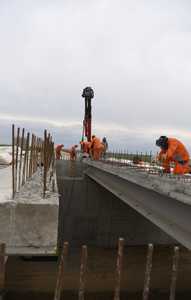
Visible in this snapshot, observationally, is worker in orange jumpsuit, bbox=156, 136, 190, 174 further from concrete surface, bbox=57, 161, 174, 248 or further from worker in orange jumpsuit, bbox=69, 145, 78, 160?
worker in orange jumpsuit, bbox=69, 145, 78, 160

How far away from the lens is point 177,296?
63.3 feet

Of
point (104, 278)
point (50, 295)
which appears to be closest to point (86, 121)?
point (104, 278)

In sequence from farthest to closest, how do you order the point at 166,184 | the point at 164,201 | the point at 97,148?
the point at 97,148 → the point at 164,201 → the point at 166,184

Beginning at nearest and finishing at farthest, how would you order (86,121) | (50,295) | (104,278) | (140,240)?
(50,295)
(104,278)
(140,240)
(86,121)

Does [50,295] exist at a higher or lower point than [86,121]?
lower

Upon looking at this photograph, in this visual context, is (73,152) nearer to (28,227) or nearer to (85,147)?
(85,147)

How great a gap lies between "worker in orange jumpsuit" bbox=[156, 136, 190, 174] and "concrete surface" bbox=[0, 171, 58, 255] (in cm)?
628

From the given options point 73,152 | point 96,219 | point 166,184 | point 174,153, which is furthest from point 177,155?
point 73,152

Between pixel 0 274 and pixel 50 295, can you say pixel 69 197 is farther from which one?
pixel 0 274

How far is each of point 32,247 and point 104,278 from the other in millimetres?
13754

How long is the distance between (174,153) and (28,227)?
23.0ft

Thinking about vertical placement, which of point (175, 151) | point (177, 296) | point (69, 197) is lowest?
point (177, 296)

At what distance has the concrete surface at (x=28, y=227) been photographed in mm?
7969

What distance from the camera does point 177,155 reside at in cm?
1370
